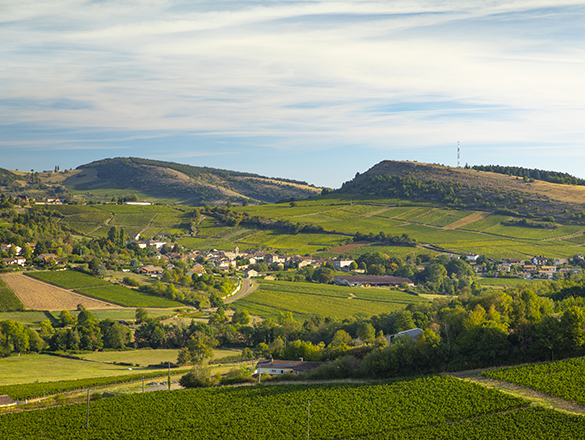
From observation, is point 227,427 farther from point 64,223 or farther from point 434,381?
point 64,223

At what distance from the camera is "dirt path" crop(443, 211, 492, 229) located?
15673 cm

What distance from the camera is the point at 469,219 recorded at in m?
162

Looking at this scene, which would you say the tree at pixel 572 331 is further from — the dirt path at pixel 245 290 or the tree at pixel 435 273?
the tree at pixel 435 273

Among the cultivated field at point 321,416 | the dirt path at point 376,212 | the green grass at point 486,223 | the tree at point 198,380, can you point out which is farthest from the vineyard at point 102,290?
the green grass at point 486,223

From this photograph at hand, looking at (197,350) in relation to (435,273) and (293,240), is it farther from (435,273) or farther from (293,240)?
(293,240)

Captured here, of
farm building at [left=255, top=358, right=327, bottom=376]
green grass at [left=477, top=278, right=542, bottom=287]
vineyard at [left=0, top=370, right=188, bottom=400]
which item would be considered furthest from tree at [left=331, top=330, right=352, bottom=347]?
green grass at [left=477, top=278, right=542, bottom=287]

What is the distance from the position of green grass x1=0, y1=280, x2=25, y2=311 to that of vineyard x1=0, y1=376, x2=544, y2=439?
49040mm

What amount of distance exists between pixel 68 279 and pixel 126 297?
42.9 feet

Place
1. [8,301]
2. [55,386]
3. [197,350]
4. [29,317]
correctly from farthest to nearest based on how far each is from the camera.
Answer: [8,301] < [29,317] < [197,350] < [55,386]

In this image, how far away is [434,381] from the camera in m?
38.5

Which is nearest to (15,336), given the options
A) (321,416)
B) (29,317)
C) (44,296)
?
(29,317)

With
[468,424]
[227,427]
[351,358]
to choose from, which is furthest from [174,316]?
[468,424]

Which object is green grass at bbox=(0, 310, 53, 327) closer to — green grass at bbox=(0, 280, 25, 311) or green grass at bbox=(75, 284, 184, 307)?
green grass at bbox=(0, 280, 25, 311)

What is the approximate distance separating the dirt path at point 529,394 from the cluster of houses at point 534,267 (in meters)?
80.7
